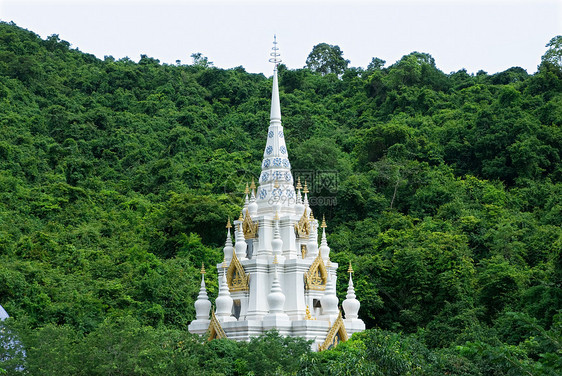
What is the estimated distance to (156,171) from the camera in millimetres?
51719

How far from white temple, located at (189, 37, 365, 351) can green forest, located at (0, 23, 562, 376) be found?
1155 mm

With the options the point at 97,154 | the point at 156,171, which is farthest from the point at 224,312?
the point at 97,154

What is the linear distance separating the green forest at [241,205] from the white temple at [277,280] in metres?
1.15

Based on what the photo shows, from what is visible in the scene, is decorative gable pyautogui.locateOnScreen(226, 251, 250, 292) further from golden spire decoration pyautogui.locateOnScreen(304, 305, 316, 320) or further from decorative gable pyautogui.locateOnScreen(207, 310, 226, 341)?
golden spire decoration pyautogui.locateOnScreen(304, 305, 316, 320)

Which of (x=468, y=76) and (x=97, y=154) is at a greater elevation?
(x=468, y=76)

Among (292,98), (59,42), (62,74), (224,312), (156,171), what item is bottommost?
(224,312)

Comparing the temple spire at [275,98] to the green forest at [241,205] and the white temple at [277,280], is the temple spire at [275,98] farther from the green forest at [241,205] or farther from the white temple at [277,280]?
the green forest at [241,205]

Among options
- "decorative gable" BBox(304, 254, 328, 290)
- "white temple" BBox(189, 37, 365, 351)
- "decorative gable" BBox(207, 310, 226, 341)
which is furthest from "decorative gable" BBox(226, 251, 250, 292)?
"decorative gable" BBox(304, 254, 328, 290)

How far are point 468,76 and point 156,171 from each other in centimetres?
3107

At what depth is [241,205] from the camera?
1695 inches

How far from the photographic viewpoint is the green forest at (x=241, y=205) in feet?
74.0

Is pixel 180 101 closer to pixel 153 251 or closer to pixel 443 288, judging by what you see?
pixel 153 251

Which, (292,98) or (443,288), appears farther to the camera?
(292,98)

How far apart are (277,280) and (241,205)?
17820 mm
